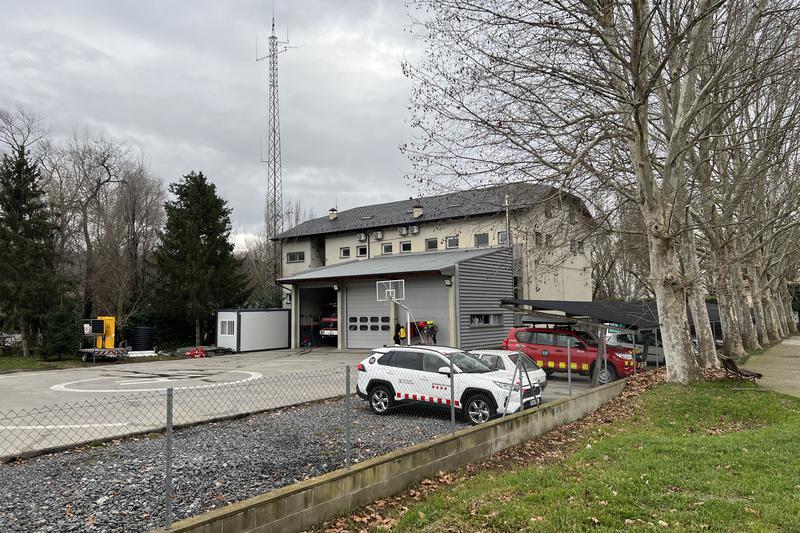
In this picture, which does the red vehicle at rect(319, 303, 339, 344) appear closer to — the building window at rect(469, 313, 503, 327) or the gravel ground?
the building window at rect(469, 313, 503, 327)

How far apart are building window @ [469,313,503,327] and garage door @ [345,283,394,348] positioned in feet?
14.5

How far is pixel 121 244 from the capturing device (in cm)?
3656

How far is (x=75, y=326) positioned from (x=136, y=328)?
5017 mm

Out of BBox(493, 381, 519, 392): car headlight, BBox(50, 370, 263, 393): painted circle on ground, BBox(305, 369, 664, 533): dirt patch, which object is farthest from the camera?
BBox(50, 370, 263, 393): painted circle on ground

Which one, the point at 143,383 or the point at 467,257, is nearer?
the point at 143,383

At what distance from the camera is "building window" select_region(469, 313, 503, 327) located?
2541cm

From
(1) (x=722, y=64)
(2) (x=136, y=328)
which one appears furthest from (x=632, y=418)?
(2) (x=136, y=328)

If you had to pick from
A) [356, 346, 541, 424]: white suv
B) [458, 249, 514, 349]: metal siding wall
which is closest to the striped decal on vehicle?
[356, 346, 541, 424]: white suv

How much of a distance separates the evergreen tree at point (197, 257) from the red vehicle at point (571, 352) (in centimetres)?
2158

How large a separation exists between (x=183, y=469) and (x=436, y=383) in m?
5.10

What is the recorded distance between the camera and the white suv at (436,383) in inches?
389

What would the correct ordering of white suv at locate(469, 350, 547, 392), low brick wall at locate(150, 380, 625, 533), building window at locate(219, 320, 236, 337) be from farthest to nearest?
building window at locate(219, 320, 236, 337) < white suv at locate(469, 350, 547, 392) < low brick wall at locate(150, 380, 625, 533)

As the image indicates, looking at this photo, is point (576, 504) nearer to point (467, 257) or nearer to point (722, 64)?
point (722, 64)

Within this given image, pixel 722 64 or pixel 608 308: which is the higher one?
pixel 722 64
